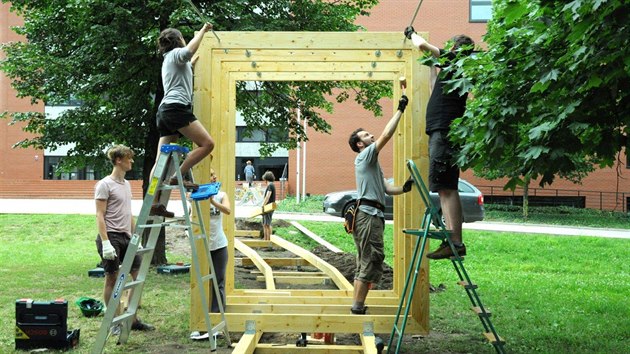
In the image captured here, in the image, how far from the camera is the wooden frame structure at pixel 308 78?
6066 millimetres

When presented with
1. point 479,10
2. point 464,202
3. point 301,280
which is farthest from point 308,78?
point 479,10

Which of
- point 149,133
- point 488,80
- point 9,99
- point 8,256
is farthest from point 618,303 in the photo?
point 9,99

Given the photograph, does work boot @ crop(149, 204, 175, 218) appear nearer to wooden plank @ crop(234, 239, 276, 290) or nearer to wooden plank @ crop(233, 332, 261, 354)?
wooden plank @ crop(233, 332, 261, 354)

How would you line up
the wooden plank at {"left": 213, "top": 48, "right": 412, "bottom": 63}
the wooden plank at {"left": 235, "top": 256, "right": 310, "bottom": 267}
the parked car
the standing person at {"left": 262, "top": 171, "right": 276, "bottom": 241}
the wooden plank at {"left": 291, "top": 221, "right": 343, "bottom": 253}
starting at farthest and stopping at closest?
the parked car
the standing person at {"left": 262, "top": 171, "right": 276, "bottom": 241}
the wooden plank at {"left": 291, "top": 221, "right": 343, "bottom": 253}
the wooden plank at {"left": 235, "top": 256, "right": 310, "bottom": 267}
the wooden plank at {"left": 213, "top": 48, "right": 412, "bottom": 63}

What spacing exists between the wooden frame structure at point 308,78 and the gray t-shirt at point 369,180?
0.30m

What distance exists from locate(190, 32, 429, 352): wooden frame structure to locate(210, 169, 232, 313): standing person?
17 cm

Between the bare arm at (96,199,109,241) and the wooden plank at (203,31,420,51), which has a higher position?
the wooden plank at (203,31,420,51)

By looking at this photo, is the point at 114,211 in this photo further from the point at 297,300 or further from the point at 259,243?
the point at 259,243

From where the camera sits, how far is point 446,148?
5395mm

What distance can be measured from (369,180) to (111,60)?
5.68m

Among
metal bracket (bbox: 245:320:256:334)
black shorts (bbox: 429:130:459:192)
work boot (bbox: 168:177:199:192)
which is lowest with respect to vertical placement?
metal bracket (bbox: 245:320:256:334)

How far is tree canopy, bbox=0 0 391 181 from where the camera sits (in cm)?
979

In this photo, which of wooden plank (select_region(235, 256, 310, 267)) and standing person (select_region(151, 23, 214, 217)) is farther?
wooden plank (select_region(235, 256, 310, 267))

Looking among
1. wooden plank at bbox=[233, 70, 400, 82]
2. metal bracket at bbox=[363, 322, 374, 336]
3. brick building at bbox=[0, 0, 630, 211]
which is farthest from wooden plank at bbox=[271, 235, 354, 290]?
brick building at bbox=[0, 0, 630, 211]
